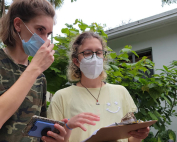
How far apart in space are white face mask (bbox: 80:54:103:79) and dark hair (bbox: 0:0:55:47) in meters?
0.63

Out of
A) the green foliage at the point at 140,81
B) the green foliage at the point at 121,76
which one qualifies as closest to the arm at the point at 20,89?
the green foliage at the point at 121,76

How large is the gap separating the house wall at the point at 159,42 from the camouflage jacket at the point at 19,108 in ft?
16.3

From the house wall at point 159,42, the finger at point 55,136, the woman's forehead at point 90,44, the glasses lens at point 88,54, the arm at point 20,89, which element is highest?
the house wall at point 159,42

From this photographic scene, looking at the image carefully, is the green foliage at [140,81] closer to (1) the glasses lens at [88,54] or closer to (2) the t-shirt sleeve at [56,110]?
(1) the glasses lens at [88,54]

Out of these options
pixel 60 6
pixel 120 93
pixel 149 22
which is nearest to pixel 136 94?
pixel 120 93

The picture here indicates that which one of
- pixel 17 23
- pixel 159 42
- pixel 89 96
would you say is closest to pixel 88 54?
pixel 89 96

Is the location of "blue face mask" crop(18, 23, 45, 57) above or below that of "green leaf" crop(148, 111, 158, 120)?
above

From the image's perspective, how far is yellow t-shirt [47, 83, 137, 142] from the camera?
1901mm

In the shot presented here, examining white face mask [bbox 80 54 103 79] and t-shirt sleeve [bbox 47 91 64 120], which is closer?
t-shirt sleeve [bbox 47 91 64 120]

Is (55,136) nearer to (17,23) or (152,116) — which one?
(17,23)

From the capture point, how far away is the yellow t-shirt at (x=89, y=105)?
1.90 metres

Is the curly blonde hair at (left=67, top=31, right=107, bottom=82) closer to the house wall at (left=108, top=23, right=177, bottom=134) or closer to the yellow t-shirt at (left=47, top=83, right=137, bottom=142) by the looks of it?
the yellow t-shirt at (left=47, top=83, right=137, bottom=142)

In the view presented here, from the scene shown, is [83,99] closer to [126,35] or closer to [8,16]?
[8,16]

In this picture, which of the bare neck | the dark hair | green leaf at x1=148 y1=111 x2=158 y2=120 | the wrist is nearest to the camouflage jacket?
the bare neck
